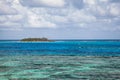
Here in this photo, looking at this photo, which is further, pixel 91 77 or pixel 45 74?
pixel 45 74

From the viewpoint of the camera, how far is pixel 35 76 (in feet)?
93.3

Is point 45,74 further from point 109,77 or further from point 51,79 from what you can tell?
Answer: point 109,77

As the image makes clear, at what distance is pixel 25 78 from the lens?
1070 inches

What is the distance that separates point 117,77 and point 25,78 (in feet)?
31.8

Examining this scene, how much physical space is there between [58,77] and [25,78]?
11.5 ft

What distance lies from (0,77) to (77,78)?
27.2ft

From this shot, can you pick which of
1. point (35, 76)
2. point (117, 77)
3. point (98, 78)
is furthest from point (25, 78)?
point (117, 77)

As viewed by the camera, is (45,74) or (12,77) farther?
(45,74)

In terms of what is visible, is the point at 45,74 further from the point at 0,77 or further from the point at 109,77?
the point at 109,77

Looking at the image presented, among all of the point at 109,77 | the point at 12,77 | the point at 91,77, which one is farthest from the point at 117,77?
the point at 12,77

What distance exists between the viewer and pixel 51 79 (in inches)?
1046

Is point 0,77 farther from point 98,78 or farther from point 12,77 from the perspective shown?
point 98,78

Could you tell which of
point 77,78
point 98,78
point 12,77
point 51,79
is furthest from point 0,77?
point 98,78

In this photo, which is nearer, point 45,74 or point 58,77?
point 58,77
